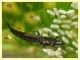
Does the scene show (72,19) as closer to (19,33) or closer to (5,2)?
(19,33)

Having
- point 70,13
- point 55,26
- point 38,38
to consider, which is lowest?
point 38,38

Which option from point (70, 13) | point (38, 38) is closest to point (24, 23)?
point (38, 38)

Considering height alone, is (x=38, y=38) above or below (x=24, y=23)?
below

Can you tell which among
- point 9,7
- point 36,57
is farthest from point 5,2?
point 36,57

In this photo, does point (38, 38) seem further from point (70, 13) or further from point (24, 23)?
point (70, 13)

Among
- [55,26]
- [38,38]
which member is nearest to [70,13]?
[55,26]

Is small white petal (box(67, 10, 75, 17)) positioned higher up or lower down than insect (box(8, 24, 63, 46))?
higher up

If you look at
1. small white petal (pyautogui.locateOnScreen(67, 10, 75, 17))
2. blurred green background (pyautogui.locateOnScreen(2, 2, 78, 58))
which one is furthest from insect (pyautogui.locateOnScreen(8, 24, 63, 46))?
small white petal (pyautogui.locateOnScreen(67, 10, 75, 17))

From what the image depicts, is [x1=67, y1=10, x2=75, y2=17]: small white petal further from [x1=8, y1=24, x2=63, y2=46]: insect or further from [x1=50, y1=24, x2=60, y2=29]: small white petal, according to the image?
[x1=8, y1=24, x2=63, y2=46]: insect
